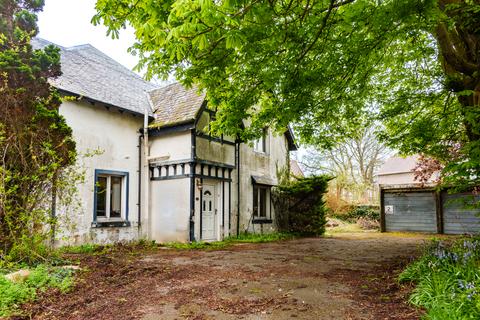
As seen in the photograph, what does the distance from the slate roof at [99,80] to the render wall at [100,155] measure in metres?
0.41

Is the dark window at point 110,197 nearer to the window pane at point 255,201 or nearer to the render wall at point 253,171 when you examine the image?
the render wall at point 253,171

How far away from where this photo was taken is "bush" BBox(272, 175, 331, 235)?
15430 millimetres

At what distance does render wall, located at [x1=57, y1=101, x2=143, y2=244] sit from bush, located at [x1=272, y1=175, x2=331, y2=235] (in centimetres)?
714

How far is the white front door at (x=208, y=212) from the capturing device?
40.7ft

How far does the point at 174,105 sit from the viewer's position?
13.0 m

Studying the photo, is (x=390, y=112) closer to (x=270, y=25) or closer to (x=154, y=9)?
(x=270, y=25)

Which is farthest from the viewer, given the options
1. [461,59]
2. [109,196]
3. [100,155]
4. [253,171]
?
[253,171]

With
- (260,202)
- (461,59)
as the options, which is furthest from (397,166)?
(461,59)

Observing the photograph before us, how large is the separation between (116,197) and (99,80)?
4.34 meters

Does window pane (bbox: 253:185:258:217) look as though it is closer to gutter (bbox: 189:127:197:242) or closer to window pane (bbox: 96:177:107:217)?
gutter (bbox: 189:127:197:242)

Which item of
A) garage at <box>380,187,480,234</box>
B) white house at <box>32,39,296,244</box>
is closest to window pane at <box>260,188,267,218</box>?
white house at <box>32,39,296,244</box>

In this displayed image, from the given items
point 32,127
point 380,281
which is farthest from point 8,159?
point 380,281

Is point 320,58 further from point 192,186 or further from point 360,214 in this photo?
point 360,214

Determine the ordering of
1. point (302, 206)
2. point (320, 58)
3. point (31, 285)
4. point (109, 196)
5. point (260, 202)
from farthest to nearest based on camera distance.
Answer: point (260, 202) → point (302, 206) → point (109, 196) → point (320, 58) → point (31, 285)
